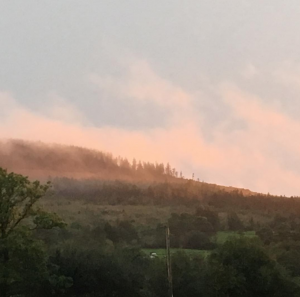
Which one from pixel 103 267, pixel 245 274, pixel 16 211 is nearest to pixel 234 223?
pixel 245 274

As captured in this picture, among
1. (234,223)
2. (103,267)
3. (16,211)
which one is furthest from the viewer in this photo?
(234,223)

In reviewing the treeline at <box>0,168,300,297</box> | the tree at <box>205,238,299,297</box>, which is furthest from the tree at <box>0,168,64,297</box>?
the tree at <box>205,238,299,297</box>

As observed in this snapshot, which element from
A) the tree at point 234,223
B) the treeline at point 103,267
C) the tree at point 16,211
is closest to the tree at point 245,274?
the treeline at point 103,267

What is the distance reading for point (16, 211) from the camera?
113 ft

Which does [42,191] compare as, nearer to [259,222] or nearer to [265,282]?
[265,282]

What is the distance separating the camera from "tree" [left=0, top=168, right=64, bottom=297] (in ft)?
110

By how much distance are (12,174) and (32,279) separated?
7.64 m

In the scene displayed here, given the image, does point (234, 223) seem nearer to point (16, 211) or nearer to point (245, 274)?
point (245, 274)

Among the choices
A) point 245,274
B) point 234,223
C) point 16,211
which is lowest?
point 245,274

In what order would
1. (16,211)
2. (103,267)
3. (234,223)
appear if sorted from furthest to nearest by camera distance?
(234,223)
(103,267)
(16,211)

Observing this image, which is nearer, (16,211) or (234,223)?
(16,211)

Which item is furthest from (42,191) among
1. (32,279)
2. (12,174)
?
(32,279)

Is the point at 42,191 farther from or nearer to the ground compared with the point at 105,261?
farther from the ground

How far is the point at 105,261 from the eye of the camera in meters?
44.3
